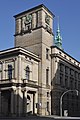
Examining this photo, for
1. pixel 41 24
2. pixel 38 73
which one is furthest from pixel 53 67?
pixel 41 24

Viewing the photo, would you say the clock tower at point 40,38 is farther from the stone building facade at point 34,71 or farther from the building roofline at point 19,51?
the building roofline at point 19,51

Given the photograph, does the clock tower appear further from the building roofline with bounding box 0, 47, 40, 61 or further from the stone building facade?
the building roofline with bounding box 0, 47, 40, 61

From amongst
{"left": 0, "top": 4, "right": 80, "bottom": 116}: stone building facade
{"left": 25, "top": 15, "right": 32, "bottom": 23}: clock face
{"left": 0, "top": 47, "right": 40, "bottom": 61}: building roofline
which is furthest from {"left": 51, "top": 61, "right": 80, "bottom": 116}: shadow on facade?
{"left": 25, "top": 15, "right": 32, "bottom": 23}: clock face

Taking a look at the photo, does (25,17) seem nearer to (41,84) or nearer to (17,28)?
(17,28)

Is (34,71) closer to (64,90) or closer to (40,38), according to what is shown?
(40,38)

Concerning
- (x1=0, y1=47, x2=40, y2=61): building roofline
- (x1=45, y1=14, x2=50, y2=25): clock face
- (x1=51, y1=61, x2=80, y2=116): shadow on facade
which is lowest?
(x1=51, y1=61, x2=80, y2=116): shadow on facade

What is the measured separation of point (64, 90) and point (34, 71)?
517 inches

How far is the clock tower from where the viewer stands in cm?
5912

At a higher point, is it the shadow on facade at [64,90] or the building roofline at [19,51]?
the building roofline at [19,51]

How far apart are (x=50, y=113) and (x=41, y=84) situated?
7905 millimetres

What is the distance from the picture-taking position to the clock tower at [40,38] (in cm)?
5912

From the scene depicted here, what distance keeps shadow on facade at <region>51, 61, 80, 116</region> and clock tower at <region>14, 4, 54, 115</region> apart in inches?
55.7

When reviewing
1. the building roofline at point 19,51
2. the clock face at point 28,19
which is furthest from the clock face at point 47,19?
the building roofline at point 19,51

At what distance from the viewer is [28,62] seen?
185ft
